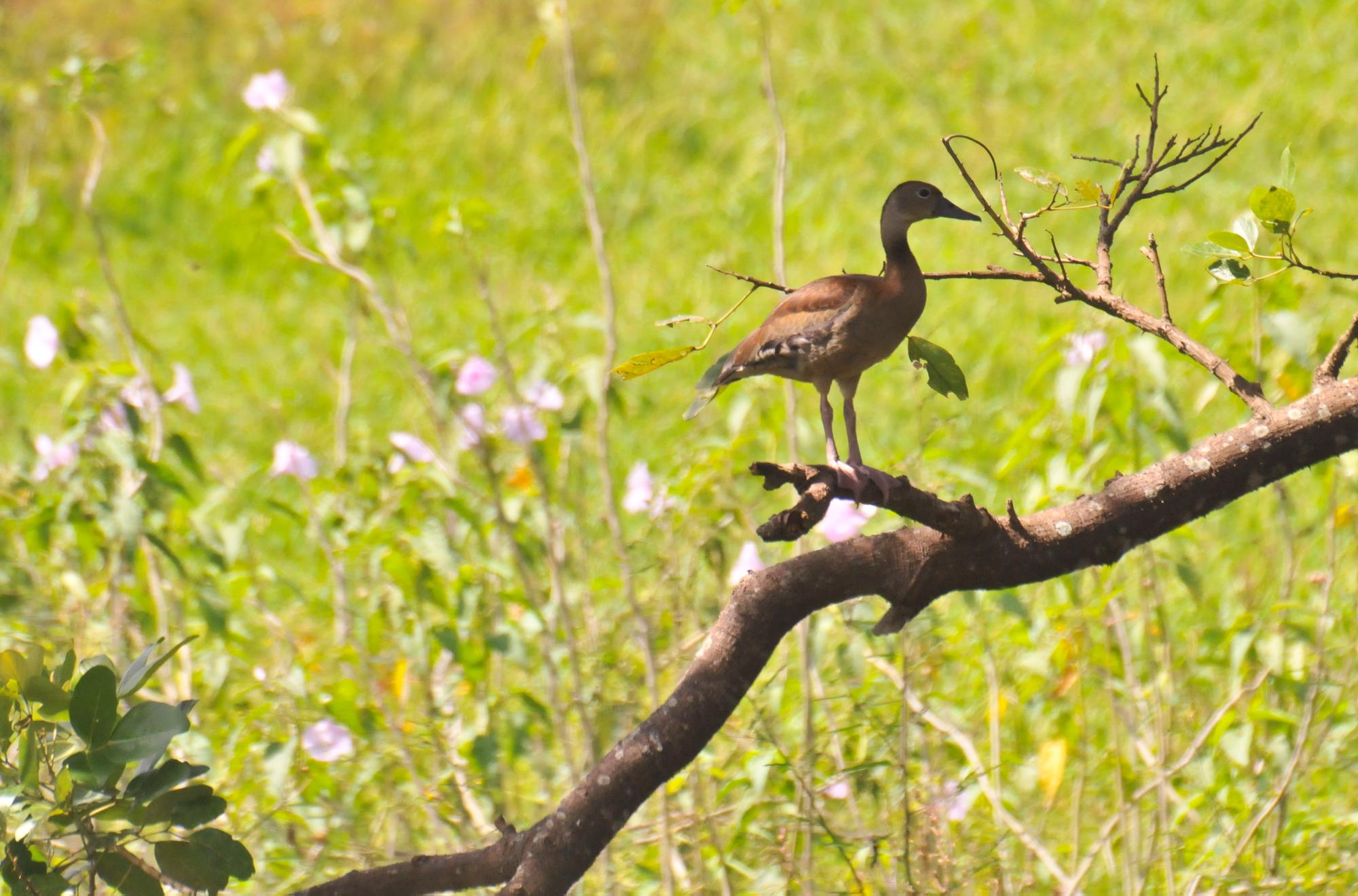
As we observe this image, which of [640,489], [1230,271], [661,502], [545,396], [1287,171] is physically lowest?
[1230,271]

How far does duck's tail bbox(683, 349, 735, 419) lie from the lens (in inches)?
78.2

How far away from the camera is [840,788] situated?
280cm

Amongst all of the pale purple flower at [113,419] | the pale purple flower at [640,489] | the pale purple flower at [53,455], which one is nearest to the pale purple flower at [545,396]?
the pale purple flower at [640,489]

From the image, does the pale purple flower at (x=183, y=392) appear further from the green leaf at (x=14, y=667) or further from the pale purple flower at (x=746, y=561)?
the green leaf at (x=14, y=667)

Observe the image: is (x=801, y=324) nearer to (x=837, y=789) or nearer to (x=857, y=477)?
(x=857, y=477)

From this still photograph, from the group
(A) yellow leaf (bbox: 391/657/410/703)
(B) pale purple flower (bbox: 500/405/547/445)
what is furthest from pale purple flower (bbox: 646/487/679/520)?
(A) yellow leaf (bbox: 391/657/410/703)

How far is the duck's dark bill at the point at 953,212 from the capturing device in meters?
2.07

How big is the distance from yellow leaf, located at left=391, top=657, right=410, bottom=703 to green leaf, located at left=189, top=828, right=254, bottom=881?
160cm

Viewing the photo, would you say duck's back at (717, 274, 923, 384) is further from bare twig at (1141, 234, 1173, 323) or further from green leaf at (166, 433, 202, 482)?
green leaf at (166, 433, 202, 482)

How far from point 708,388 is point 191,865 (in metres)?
0.90

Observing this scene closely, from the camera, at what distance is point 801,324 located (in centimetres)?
195

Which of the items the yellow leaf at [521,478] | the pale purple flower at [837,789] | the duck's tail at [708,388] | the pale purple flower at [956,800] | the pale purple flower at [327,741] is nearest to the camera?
the duck's tail at [708,388]

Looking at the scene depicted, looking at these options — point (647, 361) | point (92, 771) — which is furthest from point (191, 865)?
point (647, 361)

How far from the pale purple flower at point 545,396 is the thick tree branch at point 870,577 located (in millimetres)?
1488
